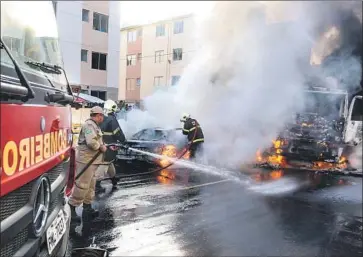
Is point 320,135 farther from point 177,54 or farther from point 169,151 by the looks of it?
point 177,54

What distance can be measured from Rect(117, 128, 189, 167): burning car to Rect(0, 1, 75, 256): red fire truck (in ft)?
25.8

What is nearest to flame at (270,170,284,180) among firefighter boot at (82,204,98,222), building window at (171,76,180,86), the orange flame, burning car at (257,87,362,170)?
burning car at (257,87,362,170)

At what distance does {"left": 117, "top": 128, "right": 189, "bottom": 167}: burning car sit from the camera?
414 inches

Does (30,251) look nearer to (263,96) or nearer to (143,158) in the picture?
(143,158)

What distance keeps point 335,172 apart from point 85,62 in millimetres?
8835

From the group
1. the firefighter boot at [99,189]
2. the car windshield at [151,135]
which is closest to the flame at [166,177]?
the firefighter boot at [99,189]

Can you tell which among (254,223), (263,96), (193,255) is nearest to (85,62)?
(193,255)

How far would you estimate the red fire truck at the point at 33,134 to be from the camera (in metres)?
1.41

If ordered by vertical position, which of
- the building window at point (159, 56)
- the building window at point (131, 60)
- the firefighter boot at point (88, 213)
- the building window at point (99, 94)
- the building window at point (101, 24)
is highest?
the building window at point (159, 56)

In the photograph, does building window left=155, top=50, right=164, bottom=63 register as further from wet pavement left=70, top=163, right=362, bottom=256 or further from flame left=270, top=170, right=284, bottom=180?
flame left=270, top=170, right=284, bottom=180

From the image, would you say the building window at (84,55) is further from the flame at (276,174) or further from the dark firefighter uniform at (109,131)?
the flame at (276,174)

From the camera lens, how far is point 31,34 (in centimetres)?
202

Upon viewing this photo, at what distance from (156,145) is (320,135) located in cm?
495

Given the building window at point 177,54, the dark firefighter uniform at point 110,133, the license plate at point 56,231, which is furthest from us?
the building window at point 177,54
